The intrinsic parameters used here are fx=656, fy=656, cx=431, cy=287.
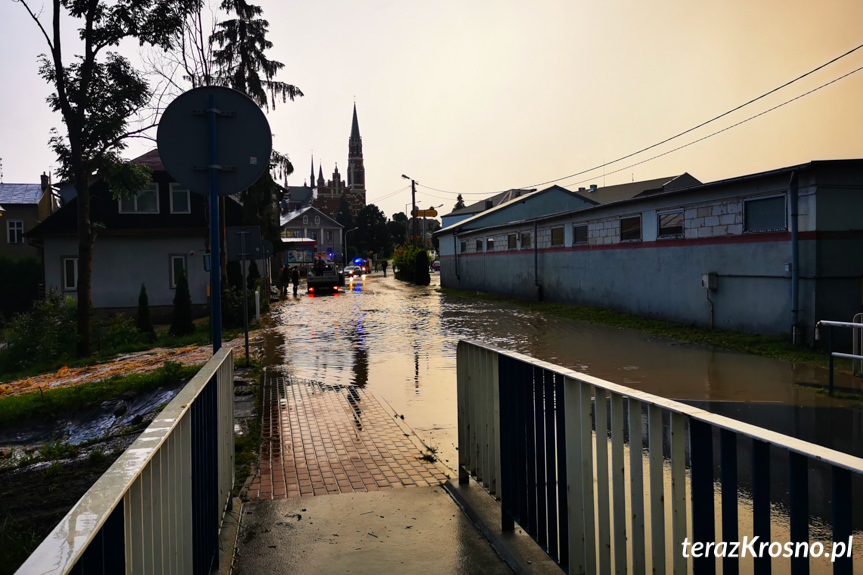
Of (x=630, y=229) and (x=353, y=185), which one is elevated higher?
→ (x=353, y=185)

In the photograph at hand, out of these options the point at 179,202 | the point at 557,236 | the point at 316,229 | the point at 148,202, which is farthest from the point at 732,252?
the point at 316,229

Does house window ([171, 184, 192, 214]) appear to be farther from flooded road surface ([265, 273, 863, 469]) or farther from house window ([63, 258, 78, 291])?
flooded road surface ([265, 273, 863, 469])

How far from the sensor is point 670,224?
19.6 m

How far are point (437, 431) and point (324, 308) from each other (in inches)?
864

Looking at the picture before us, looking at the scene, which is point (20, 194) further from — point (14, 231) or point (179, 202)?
point (179, 202)

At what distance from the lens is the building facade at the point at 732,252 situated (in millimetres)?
14133

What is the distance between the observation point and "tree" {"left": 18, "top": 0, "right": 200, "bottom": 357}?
16.7 metres

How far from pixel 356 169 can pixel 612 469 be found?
556 feet

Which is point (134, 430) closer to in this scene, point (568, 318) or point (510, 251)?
point (568, 318)

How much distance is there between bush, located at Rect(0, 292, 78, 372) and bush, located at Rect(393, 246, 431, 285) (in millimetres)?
34194

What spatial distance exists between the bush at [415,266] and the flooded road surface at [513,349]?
28157 millimetres

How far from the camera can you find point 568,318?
22.4 metres

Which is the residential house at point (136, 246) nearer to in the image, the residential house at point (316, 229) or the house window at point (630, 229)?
the house window at point (630, 229)

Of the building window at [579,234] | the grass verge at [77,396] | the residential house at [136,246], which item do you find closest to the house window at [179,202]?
the residential house at [136,246]
